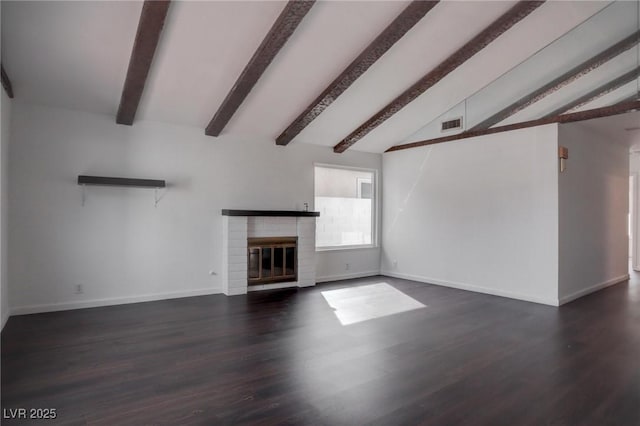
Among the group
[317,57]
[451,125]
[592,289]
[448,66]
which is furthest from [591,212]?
[317,57]

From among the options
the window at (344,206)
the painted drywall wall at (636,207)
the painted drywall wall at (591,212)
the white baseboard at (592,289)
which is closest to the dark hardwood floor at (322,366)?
the white baseboard at (592,289)

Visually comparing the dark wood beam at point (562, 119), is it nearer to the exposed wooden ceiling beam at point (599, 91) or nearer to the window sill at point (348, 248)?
the exposed wooden ceiling beam at point (599, 91)

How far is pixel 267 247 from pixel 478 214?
135 inches

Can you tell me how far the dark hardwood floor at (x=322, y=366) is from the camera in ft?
7.32

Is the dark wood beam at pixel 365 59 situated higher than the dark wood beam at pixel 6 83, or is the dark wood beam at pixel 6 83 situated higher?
the dark wood beam at pixel 365 59

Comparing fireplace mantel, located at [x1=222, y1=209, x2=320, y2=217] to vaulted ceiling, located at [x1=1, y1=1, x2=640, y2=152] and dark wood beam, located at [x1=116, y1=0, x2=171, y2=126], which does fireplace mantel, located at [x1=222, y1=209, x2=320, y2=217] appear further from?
dark wood beam, located at [x1=116, y1=0, x2=171, y2=126]

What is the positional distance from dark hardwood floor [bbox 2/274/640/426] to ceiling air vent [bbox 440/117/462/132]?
3.02 metres

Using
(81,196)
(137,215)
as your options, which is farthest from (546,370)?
(81,196)

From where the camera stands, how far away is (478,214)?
5.76 meters

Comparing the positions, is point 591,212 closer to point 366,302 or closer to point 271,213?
point 366,302

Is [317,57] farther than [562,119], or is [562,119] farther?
[562,119]

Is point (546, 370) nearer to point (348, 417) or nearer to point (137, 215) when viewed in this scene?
point (348, 417)

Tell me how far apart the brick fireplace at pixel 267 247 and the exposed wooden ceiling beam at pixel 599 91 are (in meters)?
3.85

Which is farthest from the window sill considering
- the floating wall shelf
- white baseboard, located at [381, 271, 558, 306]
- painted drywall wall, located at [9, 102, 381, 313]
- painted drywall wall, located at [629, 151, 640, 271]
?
painted drywall wall, located at [629, 151, 640, 271]
